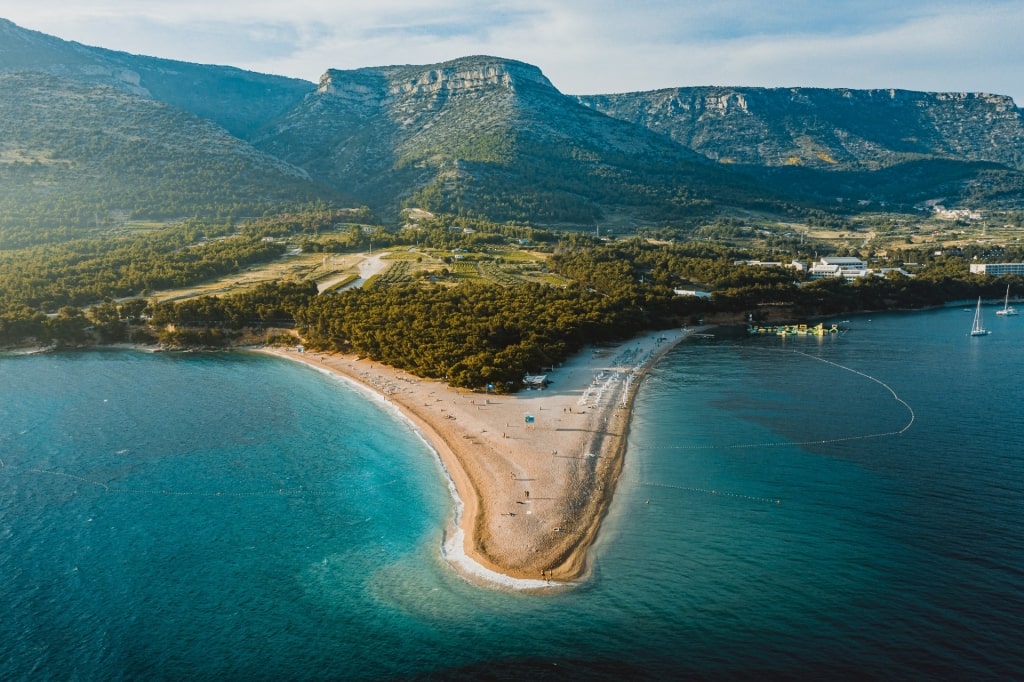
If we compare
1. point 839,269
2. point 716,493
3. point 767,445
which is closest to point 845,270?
point 839,269

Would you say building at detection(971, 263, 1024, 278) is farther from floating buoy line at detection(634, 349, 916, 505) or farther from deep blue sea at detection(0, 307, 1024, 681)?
deep blue sea at detection(0, 307, 1024, 681)

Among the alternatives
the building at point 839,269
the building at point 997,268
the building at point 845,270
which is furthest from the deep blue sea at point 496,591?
the building at point 997,268

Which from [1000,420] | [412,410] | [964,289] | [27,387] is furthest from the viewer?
[964,289]

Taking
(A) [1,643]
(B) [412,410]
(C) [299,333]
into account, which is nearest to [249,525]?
(A) [1,643]

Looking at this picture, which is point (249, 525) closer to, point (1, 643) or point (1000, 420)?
point (1, 643)

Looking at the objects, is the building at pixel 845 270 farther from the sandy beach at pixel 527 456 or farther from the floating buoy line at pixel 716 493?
the floating buoy line at pixel 716 493

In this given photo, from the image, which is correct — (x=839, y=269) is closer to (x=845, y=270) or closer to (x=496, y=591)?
(x=845, y=270)

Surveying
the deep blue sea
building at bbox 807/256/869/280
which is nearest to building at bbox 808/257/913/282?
building at bbox 807/256/869/280
